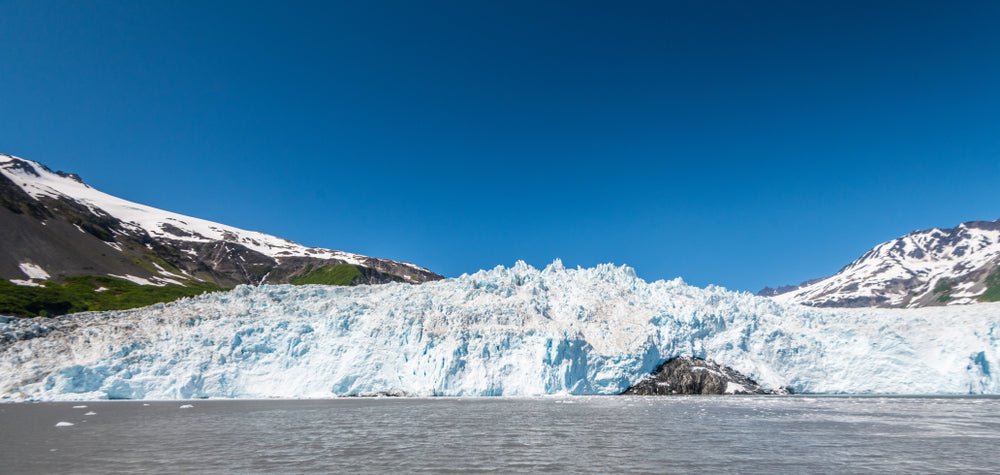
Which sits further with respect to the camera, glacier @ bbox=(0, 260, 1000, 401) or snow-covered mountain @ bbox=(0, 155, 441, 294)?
snow-covered mountain @ bbox=(0, 155, 441, 294)

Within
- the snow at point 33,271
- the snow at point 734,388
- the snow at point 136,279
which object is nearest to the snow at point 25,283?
the snow at point 33,271

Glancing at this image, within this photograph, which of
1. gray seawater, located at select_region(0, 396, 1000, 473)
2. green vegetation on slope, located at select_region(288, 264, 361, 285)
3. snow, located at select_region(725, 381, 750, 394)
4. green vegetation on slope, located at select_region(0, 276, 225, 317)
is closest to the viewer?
gray seawater, located at select_region(0, 396, 1000, 473)

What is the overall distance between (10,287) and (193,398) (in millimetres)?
52747

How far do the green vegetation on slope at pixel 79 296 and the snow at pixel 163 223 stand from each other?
5558 centimetres

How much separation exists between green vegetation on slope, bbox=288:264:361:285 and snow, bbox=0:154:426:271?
13875 mm

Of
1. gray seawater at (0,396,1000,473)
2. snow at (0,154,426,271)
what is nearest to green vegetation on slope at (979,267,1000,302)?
gray seawater at (0,396,1000,473)

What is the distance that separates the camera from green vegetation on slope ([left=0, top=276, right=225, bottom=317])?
58906 millimetres

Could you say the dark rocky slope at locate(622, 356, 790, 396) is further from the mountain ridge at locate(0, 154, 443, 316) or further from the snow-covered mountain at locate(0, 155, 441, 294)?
the snow-covered mountain at locate(0, 155, 441, 294)

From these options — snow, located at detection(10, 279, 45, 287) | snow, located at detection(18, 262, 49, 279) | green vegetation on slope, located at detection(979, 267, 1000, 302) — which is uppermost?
green vegetation on slope, located at detection(979, 267, 1000, 302)

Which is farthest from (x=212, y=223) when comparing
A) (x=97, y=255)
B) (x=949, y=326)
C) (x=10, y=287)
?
(x=949, y=326)

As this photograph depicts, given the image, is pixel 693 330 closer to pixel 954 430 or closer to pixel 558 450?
pixel 954 430

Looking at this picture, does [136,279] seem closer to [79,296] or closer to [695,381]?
[79,296]

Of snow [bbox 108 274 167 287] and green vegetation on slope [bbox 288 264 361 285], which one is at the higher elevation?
green vegetation on slope [bbox 288 264 361 285]

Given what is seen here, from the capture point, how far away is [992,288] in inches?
4582
